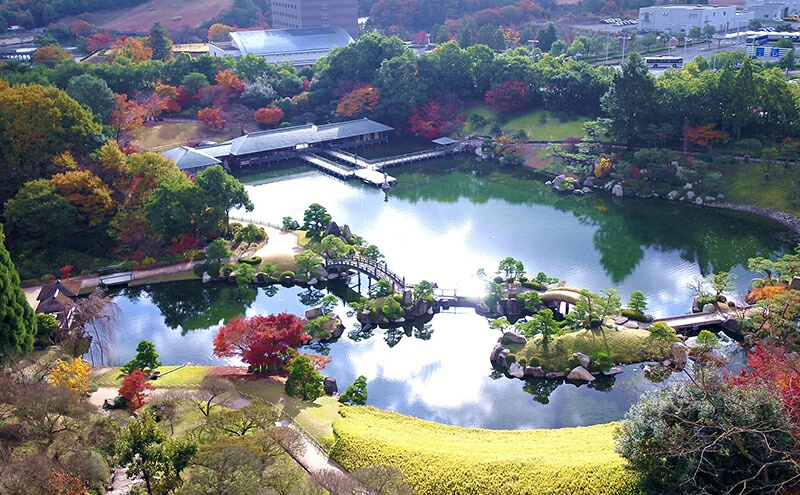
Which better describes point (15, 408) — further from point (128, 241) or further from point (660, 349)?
point (660, 349)

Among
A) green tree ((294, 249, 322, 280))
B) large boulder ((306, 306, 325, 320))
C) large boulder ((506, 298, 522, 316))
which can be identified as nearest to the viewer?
large boulder ((306, 306, 325, 320))

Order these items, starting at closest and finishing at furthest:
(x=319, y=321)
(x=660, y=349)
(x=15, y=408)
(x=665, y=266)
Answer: (x=15, y=408) → (x=660, y=349) → (x=319, y=321) → (x=665, y=266)

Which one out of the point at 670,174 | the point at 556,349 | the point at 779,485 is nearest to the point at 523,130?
the point at 670,174

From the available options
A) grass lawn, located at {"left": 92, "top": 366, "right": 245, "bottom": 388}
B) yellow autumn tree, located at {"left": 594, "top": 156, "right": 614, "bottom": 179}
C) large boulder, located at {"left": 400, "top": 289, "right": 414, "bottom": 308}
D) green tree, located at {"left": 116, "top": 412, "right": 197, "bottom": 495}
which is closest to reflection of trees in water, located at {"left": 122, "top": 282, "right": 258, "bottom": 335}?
grass lawn, located at {"left": 92, "top": 366, "right": 245, "bottom": 388}

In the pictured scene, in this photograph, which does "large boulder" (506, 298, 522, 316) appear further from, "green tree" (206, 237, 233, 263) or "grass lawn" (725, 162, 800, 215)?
"grass lawn" (725, 162, 800, 215)

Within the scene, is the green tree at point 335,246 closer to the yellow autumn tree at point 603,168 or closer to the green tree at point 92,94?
the yellow autumn tree at point 603,168

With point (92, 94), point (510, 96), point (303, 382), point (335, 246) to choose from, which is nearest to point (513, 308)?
point (335, 246)
